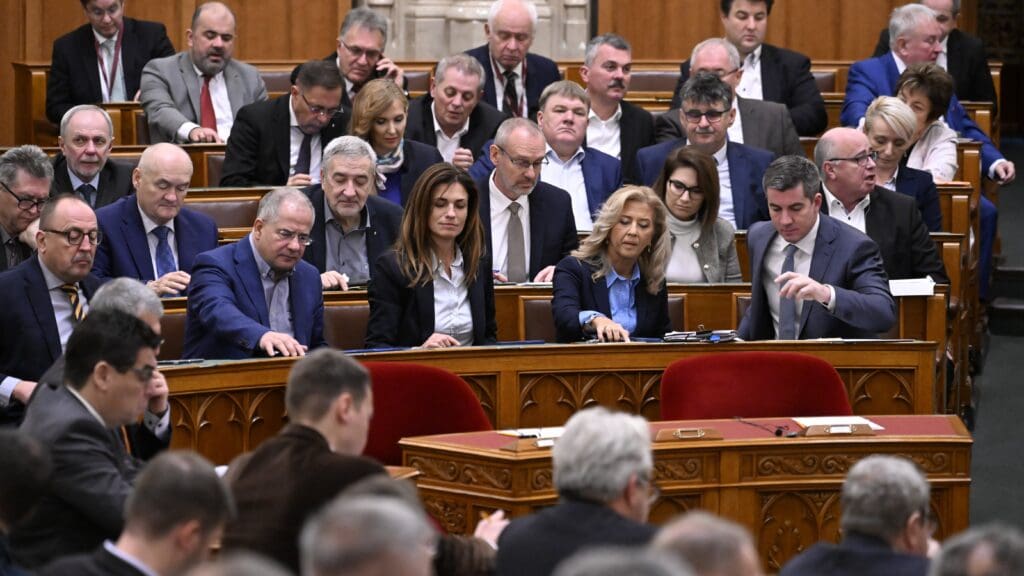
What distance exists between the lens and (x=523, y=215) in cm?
700

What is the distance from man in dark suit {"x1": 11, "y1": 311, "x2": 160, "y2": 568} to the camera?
13.6 feet

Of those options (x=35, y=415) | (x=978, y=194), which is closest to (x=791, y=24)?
(x=978, y=194)

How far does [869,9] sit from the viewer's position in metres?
11.6

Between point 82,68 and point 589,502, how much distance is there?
6190 millimetres

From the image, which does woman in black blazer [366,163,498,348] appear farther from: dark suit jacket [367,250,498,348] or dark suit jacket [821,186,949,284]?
dark suit jacket [821,186,949,284]

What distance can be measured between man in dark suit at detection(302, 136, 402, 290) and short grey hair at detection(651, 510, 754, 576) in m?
3.91

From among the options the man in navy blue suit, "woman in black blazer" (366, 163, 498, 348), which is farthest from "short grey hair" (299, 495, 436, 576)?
the man in navy blue suit

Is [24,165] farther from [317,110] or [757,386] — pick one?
[757,386]

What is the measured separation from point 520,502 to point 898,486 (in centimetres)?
155

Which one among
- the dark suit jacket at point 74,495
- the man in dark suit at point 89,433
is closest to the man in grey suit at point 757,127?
the man in dark suit at point 89,433

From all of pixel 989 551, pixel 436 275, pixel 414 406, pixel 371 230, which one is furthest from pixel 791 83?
pixel 989 551

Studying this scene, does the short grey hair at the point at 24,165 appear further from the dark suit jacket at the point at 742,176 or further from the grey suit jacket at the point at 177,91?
the dark suit jacket at the point at 742,176

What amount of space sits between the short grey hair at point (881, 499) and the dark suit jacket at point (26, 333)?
2.87 metres

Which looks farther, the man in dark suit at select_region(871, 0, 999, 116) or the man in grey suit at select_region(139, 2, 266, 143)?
the man in dark suit at select_region(871, 0, 999, 116)
